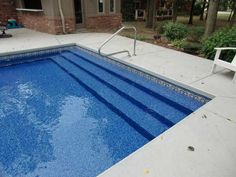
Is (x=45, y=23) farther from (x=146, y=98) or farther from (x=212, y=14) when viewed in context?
(x=146, y=98)

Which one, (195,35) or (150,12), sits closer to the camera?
(195,35)

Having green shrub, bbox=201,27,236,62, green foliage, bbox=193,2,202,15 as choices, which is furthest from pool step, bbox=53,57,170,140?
green foliage, bbox=193,2,202,15

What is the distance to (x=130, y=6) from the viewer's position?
15.8 metres

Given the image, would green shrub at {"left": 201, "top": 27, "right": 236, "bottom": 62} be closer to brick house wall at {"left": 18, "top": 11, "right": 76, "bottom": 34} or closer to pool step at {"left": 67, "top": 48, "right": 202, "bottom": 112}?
pool step at {"left": 67, "top": 48, "right": 202, "bottom": 112}

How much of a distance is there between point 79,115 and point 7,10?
989 centimetres

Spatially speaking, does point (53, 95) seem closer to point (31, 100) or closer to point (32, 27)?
point (31, 100)

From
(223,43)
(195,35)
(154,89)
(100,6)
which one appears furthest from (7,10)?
(223,43)

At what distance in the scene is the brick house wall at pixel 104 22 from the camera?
948cm

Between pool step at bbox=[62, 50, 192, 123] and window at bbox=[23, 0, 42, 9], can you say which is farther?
window at bbox=[23, 0, 42, 9]

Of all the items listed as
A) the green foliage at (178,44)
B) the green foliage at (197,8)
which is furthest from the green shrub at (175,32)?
the green foliage at (197,8)

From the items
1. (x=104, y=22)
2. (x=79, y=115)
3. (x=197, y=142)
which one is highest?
(x=104, y=22)

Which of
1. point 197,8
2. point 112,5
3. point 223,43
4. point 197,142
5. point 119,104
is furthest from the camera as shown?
point 197,8

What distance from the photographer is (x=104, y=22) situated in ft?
32.5

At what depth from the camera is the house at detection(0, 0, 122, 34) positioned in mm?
8391
